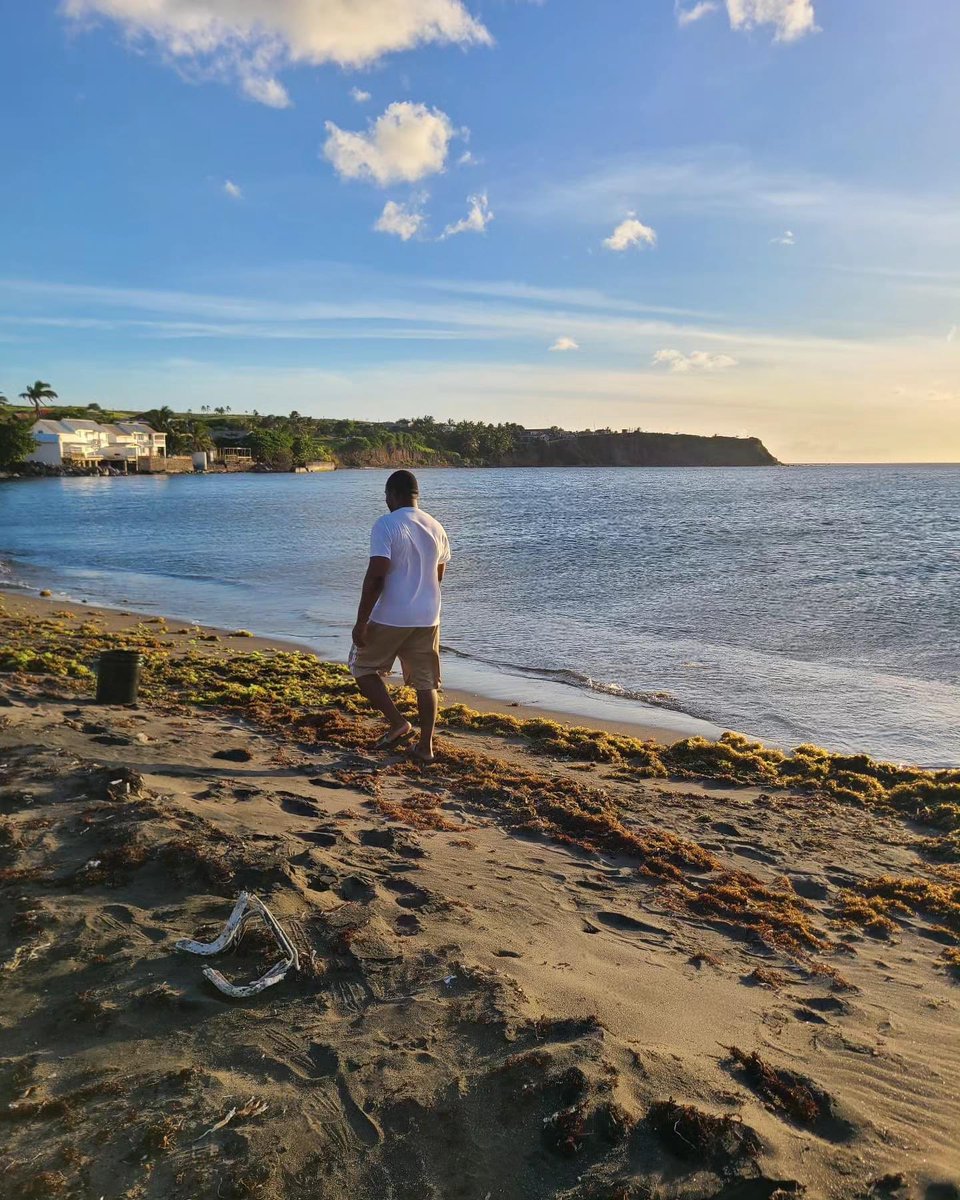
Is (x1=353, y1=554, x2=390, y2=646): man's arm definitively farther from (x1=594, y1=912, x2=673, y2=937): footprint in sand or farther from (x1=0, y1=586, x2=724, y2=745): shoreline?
(x1=0, y1=586, x2=724, y2=745): shoreline

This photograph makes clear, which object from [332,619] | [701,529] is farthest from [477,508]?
[332,619]

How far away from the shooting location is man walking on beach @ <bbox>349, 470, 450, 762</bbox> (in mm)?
6617

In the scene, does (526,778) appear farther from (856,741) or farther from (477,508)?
(477,508)

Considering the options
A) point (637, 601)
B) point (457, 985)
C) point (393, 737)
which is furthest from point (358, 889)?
point (637, 601)

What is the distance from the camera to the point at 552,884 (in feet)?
16.7

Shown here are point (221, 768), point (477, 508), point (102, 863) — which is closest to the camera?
point (102, 863)

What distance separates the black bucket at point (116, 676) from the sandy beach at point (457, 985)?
4.15 feet

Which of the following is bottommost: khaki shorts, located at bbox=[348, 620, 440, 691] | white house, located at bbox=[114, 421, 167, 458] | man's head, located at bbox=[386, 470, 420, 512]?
khaki shorts, located at bbox=[348, 620, 440, 691]

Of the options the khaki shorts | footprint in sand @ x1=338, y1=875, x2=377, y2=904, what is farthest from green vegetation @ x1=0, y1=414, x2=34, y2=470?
footprint in sand @ x1=338, y1=875, x2=377, y2=904

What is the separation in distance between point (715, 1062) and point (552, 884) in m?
1.84

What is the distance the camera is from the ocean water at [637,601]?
12.0 metres

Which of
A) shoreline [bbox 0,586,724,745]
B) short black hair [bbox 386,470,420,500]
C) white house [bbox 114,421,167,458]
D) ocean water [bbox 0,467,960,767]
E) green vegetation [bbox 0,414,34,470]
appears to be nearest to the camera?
short black hair [bbox 386,470,420,500]

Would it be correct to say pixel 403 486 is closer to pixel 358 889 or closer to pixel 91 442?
pixel 358 889

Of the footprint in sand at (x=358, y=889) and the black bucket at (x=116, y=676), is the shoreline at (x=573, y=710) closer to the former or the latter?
the black bucket at (x=116, y=676)
